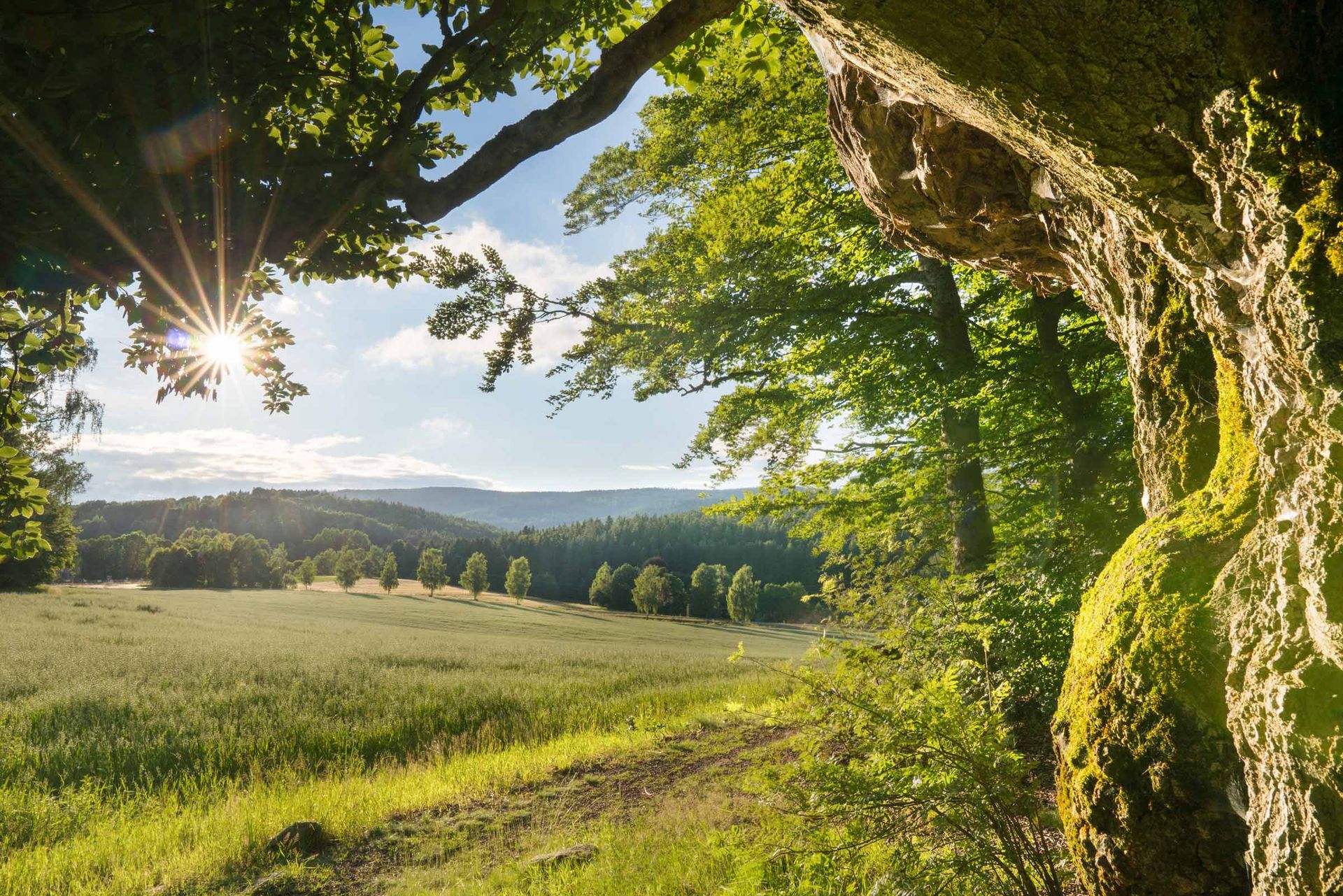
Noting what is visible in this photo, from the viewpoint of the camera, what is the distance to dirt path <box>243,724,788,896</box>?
5703 millimetres

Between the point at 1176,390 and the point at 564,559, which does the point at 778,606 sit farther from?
the point at 1176,390

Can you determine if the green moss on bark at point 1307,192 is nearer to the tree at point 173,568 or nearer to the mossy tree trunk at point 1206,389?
the mossy tree trunk at point 1206,389

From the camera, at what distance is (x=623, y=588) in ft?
258

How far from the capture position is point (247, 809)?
288 inches

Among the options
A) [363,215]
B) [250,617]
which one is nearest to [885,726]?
[363,215]

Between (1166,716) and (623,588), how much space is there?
79.2 m

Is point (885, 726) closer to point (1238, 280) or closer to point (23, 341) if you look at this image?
point (1238, 280)

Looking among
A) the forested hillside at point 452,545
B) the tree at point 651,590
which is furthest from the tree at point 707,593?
the forested hillside at point 452,545

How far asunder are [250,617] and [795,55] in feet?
145

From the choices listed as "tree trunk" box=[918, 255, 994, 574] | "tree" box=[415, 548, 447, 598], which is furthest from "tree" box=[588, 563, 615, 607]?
"tree trunk" box=[918, 255, 994, 574]

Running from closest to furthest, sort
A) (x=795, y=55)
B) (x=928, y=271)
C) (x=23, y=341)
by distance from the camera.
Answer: (x=23, y=341) → (x=795, y=55) → (x=928, y=271)

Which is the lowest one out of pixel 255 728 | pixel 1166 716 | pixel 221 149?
pixel 255 728

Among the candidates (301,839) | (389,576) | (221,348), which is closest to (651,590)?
(389,576)

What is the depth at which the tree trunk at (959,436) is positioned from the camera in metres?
7.29
